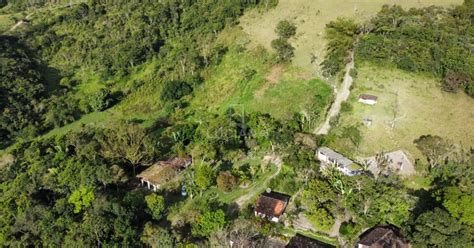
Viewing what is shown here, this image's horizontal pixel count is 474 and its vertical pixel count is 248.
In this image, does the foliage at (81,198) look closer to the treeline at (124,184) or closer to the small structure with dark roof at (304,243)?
the treeline at (124,184)

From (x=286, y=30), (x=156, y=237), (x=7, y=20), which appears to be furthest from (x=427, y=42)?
(x=7, y=20)

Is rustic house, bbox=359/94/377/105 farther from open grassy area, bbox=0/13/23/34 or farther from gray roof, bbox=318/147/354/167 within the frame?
open grassy area, bbox=0/13/23/34

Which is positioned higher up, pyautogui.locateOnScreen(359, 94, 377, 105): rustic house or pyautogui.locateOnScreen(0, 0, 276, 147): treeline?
pyautogui.locateOnScreen(359, 94, 377, 105): rustic house

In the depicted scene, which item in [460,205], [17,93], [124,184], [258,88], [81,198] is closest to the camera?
[460,205]

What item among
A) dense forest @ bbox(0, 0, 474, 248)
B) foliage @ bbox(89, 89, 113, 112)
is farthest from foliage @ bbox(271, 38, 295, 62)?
foliage @ bbox(89, 89, 113, 112)

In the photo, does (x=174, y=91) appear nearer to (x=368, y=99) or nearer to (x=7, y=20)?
(x=368, y=99)
